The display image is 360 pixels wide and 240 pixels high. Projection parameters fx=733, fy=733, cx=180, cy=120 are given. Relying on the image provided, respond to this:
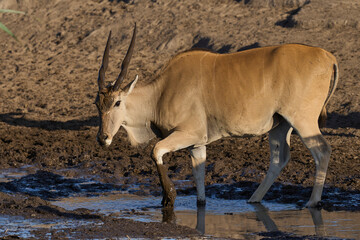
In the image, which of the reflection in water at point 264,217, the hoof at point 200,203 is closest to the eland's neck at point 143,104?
the hoof at point 200,203

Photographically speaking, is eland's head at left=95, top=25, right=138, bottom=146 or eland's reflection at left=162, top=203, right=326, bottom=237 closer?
eland's reflection at left=162, top=203, right=326, bottom=237

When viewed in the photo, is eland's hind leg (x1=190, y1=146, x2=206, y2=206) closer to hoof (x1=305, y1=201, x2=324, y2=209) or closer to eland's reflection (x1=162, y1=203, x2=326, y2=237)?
eland's reflection (x1=162, y1=203, x2=326, y2=237)

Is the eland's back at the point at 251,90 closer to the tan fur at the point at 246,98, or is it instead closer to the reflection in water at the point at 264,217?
the tan fur at the point at 246,98

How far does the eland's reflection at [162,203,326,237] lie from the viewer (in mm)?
4969

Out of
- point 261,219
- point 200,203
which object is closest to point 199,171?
point 200,203

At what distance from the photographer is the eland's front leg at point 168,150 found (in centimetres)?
575

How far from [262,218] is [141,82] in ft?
5.69

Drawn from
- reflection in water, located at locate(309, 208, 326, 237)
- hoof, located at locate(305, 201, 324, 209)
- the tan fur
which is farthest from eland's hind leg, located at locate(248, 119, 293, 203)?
reflection in water, located at locate(309, 208, 326, 237)

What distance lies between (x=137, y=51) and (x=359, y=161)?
609cm

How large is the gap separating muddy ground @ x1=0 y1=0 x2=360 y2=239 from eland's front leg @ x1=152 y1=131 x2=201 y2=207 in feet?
2.14

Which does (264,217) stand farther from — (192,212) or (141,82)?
(141,82)

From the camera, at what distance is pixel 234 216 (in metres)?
5.51

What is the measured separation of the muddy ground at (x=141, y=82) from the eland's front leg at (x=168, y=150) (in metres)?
0.65

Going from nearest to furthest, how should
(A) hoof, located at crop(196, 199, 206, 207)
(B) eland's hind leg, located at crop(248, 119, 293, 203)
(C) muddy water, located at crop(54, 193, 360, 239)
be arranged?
(C) muddy water, located at crop(54, 193, 360, 239) < (A) hoof, located at crop(196, 199, 206, 207) < (B) eland's hind leg, located at crop(248, 119, 293, 203)
